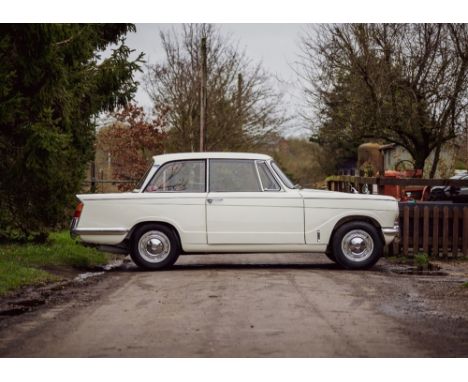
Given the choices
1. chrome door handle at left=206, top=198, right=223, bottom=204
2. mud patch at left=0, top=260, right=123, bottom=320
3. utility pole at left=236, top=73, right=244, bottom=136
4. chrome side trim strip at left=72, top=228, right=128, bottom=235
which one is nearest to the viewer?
mud patch at left=0, top=260, right=123, bottom=320

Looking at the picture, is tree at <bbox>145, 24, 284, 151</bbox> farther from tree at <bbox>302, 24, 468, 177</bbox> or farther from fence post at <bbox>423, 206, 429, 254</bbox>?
fence post at <bbox>423, 206, 429, 254</bbox>

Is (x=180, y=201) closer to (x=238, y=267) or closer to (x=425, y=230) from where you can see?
(x=238, y=267)

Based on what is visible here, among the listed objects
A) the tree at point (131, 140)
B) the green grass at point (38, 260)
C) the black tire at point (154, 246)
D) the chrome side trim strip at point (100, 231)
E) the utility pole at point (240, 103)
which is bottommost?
the green grass at point (38, 260)

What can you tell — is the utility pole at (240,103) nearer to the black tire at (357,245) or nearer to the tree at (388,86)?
the tree at (388,86)

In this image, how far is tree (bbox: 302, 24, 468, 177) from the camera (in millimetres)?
22078

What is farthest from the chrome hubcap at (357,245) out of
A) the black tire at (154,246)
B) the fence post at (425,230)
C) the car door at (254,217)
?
the black tire at (154,246)

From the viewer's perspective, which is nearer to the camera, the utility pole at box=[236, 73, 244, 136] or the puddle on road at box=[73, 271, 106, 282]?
the puddle on road at box=[73, 271, 106, 282]

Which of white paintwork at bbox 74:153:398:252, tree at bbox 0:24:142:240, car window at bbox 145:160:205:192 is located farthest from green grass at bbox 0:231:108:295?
car window at bbox 145:160:205:192

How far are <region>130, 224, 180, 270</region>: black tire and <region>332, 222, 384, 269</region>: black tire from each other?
7.87ft

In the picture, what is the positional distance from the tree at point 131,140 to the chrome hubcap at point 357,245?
58.8 feet

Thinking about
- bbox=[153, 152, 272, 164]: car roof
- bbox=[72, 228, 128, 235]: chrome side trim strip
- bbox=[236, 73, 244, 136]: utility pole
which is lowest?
bbox=[72, 228, 128, 235]: chrome side trim strip

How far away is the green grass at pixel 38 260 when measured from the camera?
1135 centimetres

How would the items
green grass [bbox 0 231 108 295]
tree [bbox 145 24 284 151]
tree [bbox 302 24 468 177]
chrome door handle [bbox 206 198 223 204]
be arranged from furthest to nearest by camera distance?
tree [bbox 145 24 284 151] → tree [bbox 302 24 468 177] → chrome door handle [bbox 206 198 223 204] → green grass [bbox 0 231 108 295]

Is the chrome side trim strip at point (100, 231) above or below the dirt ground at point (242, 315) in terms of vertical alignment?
above
